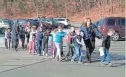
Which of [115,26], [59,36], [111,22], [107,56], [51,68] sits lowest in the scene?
[51,68]

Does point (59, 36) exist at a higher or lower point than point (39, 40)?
higher

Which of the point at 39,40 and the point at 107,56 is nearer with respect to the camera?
the point at 107,56

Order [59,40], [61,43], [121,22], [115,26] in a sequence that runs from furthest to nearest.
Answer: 1. [121,22]
2. [115,26]
3. [61,43]
4. [59,40]

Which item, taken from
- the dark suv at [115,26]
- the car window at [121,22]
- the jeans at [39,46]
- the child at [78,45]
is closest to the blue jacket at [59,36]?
the child at [78,45]

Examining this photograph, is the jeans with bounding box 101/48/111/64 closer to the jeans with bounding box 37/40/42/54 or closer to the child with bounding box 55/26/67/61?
the child with bounding box 55/26/67/61

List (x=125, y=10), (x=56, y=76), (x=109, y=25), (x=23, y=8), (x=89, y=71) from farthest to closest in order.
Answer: (x=23, y=8), (x=125, y=10), (x=109, y=25), (x=89, y=71), (x=56, y=76)

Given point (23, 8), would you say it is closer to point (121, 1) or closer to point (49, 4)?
point (49, 4)

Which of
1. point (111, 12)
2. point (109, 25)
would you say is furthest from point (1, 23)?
point (111, 12)

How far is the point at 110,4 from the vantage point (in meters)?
65.4

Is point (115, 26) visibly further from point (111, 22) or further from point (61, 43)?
point (61, 43)

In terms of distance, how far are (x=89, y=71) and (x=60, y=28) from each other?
11.0ft

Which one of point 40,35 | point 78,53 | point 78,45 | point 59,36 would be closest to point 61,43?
point 59,36

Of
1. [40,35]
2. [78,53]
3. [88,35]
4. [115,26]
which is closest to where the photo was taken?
[88,35]

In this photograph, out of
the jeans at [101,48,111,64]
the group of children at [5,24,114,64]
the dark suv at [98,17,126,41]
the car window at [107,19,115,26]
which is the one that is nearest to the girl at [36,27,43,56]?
the group of children at [5,24,114,64]
